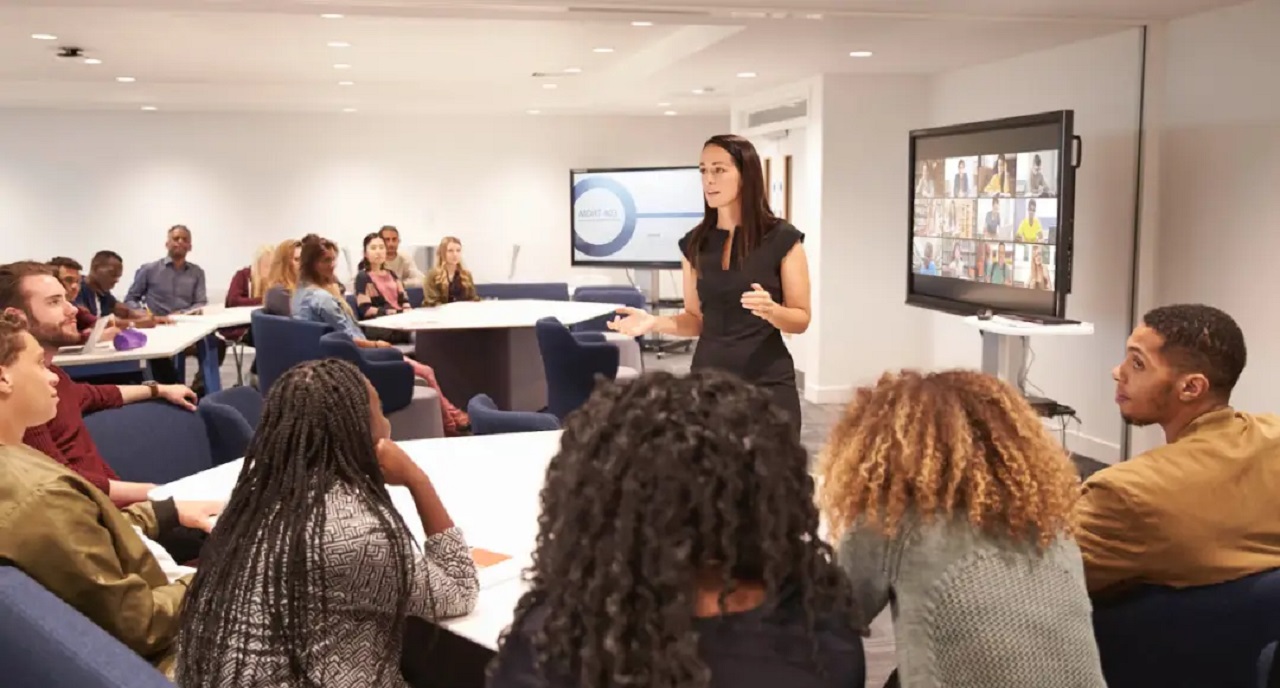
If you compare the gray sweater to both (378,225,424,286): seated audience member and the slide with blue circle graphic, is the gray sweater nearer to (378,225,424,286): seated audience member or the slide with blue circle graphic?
(378,225,424,286): seated audience member

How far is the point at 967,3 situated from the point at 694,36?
6.40ft

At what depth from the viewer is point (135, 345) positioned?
6.14m

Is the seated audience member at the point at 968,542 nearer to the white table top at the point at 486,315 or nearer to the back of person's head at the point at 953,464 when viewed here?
the back of person's head at the point at 953,464

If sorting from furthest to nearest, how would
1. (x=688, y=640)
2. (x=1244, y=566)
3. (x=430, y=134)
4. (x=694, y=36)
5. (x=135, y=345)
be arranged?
(x=430, y=134)
(x=694, y=36)
(x=135, y=345)
(x=1244, y=566)
(x=688, y=640)

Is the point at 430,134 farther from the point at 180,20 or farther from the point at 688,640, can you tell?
the point at 688,640

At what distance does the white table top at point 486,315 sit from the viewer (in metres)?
6.73

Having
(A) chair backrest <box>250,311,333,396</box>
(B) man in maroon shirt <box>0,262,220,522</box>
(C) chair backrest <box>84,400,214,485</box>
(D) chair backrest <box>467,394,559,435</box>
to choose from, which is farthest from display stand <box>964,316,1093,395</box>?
(B) man in maroon shirt <box>0,262,220,522</box>

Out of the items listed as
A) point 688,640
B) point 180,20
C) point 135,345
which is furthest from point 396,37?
point 688,640

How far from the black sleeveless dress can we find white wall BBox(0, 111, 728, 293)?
1022 cm

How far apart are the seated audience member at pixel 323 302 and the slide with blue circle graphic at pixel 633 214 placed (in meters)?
5.69

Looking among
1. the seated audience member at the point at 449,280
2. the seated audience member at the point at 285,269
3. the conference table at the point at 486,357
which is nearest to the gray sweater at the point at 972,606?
the conference table at the point at 486,357

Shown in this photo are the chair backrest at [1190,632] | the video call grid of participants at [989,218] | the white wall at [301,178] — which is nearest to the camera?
the chair backrest at [1190,632]

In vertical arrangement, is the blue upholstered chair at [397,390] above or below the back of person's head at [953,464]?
below

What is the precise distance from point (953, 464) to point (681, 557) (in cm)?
53
